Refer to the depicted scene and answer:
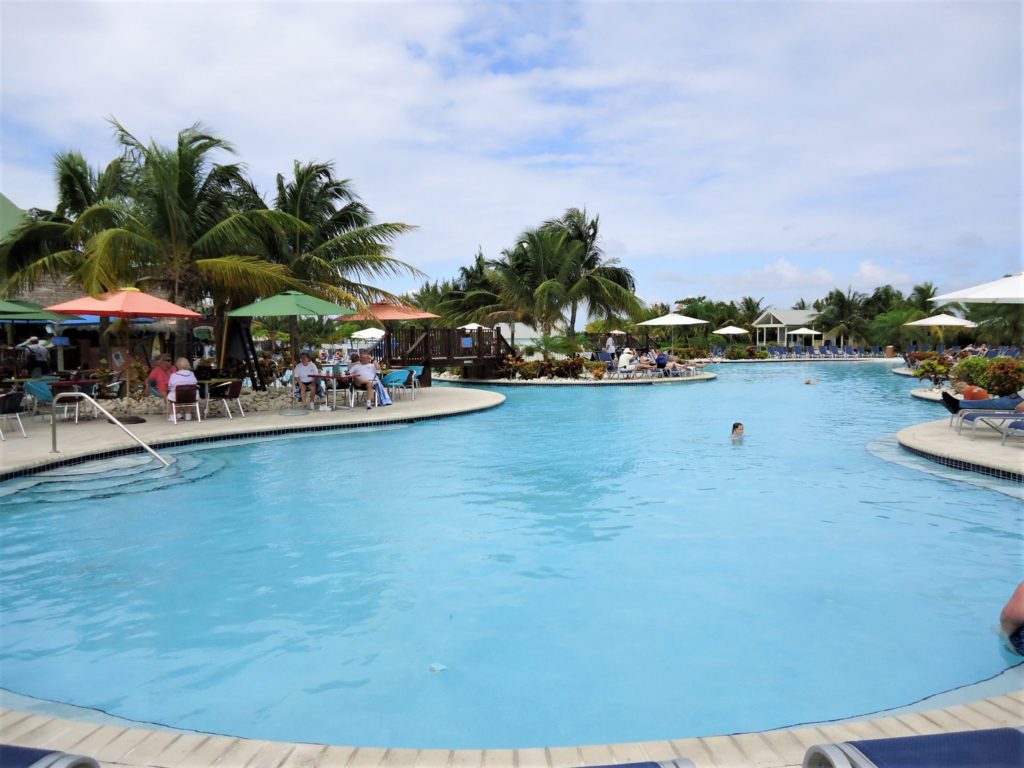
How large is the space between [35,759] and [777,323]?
200ft

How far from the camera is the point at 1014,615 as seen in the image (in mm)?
3949

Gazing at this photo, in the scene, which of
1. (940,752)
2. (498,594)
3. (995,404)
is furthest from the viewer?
(995,404)

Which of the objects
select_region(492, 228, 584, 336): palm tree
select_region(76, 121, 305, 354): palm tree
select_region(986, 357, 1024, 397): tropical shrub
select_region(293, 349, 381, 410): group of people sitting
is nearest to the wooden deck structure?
select_region(293, 349, 381, 410): group of people sitting

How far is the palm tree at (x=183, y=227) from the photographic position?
44.5ft

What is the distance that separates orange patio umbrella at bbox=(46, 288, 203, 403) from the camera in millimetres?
11117

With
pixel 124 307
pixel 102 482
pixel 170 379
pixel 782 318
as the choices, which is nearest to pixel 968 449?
pixel 102 482

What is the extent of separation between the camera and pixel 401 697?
12.0ft

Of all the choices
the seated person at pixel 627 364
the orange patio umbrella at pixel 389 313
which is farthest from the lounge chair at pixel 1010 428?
the seated person at pixel 627 364

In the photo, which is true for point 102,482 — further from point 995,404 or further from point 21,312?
point 995,404

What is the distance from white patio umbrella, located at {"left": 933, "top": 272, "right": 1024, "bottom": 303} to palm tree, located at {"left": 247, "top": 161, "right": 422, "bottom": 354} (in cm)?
1104

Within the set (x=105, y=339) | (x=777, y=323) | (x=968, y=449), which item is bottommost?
(x=968, y=449)

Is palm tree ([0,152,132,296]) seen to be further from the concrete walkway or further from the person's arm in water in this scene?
the person's arm in water

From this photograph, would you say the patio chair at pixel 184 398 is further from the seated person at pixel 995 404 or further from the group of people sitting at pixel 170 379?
the seated person at pixel 995 404

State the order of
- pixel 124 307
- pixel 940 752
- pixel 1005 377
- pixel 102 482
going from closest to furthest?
pixel 940 752, pixel 102 482, pixel 124 307, pixel 1005 377
